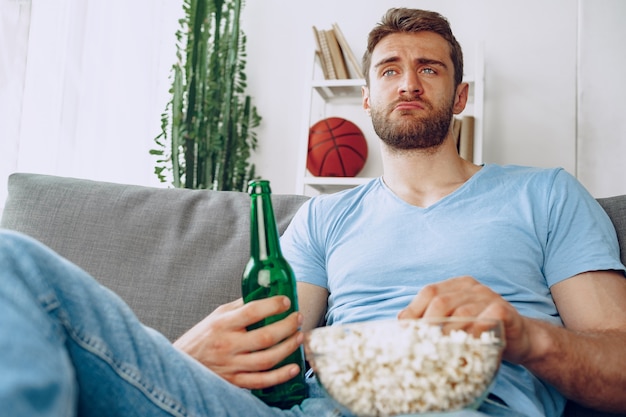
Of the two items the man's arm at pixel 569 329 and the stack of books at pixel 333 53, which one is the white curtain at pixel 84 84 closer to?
the stack of books at pixel 333 53

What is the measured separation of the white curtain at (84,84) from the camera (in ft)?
7.06

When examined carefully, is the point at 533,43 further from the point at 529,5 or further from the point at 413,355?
the point at 413,355

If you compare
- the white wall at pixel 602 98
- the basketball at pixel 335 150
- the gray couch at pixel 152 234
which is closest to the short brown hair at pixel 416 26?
the gray couch at pixel 152 234

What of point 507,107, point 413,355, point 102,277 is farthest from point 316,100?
point 413,355

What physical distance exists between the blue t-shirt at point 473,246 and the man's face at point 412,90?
17 cm

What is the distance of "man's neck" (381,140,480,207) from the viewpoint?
4.71 feet

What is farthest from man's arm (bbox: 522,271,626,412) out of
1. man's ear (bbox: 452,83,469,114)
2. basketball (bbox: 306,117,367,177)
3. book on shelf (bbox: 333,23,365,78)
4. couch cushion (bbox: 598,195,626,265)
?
book on shelf (bbox: 333,23,365,78)

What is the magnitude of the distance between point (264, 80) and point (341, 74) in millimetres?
572

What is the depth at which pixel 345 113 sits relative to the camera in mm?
3287

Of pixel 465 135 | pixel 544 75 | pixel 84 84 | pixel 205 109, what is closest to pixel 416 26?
pixel 465 135

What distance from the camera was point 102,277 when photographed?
1345mm

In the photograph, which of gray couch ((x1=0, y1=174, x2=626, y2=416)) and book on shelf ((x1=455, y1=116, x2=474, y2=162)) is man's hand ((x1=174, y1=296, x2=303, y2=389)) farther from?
book on shelf ((x1=455, y1=116, x2=474, y2=162))

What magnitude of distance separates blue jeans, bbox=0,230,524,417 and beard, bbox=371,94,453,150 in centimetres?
86

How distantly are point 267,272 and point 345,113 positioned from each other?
2453mm
